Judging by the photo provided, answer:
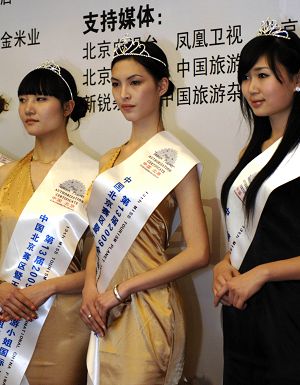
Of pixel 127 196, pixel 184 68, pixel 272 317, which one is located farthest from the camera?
pixel 184 68

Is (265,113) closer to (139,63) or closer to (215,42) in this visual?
(139,63)

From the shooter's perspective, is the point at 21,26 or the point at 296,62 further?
the point at 21,26

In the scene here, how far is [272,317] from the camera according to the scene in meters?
1.72

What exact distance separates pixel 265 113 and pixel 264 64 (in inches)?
5.0

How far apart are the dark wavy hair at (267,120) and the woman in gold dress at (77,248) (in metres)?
0.62

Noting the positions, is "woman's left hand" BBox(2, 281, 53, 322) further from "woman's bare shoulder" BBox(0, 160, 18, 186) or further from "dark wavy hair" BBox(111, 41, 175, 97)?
"dark wavy hair" BBox(111, 41, 175, 97)

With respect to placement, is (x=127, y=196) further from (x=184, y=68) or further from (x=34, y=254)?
(x=184, y=68)

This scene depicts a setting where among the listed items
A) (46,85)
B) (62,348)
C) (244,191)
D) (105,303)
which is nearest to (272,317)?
(244,191)

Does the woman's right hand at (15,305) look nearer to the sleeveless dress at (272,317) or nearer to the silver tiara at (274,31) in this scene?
the sleeveless dress at (272,317)

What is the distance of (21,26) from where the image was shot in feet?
9.74

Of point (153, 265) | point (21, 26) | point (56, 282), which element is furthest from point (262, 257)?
point (21, 26)

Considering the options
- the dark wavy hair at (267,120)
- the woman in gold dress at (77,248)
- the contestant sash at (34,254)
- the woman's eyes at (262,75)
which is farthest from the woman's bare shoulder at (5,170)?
→ the woman's eyes at (262,75)

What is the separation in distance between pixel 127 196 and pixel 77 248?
0.34 m

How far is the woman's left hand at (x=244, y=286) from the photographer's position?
5.63 ft
